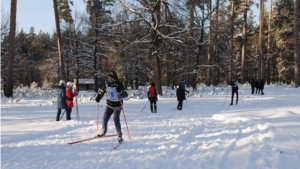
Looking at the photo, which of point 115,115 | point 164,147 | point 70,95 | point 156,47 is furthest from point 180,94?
point 164,147

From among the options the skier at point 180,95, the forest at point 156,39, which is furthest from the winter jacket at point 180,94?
the forest at point 156,39

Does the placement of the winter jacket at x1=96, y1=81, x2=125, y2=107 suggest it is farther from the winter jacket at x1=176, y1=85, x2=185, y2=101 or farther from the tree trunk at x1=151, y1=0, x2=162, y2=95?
the tree trunk at x1=151, y1=0, x2=162, y2=95

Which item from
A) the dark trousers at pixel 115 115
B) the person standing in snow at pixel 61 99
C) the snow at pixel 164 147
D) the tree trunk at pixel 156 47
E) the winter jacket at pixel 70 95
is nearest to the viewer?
the snow at pixel 164 147

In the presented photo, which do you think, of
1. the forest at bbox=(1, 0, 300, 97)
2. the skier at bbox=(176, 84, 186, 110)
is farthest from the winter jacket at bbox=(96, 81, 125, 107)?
the forest at bbox=(1, 0, 300, 97)

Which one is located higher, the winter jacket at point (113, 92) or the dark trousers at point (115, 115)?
the winter jacket at point (113, 92)

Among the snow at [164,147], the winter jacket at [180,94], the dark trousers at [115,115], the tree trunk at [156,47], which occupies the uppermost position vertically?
the tree trunk at [156,47]

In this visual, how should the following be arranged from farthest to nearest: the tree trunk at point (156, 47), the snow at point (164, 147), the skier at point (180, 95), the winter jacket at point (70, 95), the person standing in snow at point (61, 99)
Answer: the tree trunk at point (156, 47), the skier at point (180, 95), the winter jacket at point (70, 95), the person standing in snow at point (61, 99), the snow at point (164, 147)

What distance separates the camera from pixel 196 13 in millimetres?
23234

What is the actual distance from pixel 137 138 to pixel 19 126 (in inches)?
186

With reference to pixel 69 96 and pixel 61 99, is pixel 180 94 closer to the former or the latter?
pixel 69 96

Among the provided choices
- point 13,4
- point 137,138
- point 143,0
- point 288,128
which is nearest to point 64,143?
point 137,138

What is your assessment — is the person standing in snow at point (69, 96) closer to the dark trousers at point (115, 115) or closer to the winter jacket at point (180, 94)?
the dark trousers at point (115, 115)

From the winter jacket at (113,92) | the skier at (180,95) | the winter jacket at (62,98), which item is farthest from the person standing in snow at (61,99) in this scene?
the skier at (180,95)

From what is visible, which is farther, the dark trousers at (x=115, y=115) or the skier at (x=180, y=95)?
the skier at (x=180, y=95)
